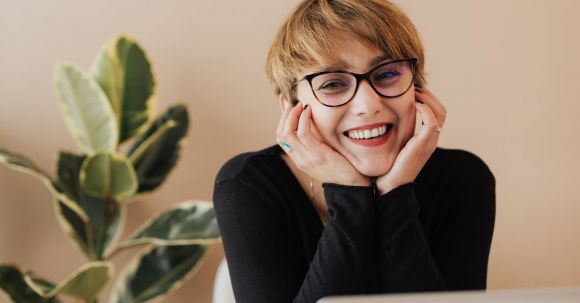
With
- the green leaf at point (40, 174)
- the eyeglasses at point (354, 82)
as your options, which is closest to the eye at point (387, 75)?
the eyeglasses at point (354, 82)

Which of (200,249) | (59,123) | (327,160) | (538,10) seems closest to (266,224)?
(327,160)

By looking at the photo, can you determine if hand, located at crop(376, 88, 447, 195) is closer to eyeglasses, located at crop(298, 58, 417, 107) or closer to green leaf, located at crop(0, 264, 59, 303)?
eyeglasses, located at crop(298, 58, 417, 107)

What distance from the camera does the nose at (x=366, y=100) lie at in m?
1.21

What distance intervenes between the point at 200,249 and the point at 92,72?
621mm

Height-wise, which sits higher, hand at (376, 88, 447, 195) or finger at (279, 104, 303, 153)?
finger at (279, 104, 303, 153)

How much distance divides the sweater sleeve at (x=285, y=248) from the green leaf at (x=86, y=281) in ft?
2.40

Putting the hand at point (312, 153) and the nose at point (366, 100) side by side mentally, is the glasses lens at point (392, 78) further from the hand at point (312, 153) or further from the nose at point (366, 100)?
the hand at point (312, 153)

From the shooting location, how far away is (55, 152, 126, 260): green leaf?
2.10 m

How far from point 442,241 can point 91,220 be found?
3.91 ft

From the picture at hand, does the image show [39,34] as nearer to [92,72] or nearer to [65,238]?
[92,72]

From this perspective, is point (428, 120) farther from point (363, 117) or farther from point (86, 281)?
point (86, 281)

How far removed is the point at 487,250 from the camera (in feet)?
4.50

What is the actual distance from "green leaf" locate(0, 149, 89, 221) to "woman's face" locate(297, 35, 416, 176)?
3.31ft

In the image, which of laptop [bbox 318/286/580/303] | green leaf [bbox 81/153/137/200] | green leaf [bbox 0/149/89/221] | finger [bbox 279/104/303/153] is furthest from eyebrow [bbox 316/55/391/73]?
green leaf [bbox 0/149/89/221]
